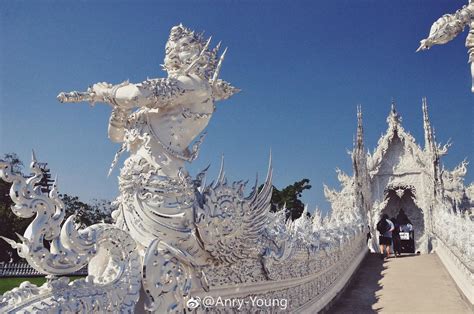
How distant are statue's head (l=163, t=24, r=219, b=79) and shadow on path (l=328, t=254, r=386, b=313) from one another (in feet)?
12.2

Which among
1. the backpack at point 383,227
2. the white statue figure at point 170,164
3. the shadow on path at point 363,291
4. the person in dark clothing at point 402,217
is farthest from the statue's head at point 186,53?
the person in dark clothing at point 402,217

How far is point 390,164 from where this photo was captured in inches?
747

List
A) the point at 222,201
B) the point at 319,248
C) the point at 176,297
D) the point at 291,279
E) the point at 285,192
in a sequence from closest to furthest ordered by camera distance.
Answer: the point at 176,297
the point at 222,201
the point at 291,279
the point at 319,248
the point at 285,192

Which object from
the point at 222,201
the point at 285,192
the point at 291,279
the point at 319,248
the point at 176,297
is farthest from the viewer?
the point at 285,192

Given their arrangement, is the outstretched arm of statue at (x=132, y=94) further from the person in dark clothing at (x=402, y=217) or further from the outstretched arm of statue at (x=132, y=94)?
the person in dark clothing at (x=402, y=217)

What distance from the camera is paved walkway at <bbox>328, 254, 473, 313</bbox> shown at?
219 inches

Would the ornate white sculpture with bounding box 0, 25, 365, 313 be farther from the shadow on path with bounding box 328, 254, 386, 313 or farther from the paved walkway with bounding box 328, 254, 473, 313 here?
the paved walkway with bounding box 328, 254, 473, 313

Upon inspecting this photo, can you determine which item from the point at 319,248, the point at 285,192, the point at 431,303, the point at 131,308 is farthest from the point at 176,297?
the point at 285,192

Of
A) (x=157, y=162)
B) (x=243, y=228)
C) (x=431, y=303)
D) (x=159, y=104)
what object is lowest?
(x=431, y=303)

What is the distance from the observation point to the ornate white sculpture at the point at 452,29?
3.36m

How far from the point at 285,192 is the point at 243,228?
31.7 meters

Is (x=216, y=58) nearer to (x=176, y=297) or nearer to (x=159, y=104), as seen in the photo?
(x=159, y=104)

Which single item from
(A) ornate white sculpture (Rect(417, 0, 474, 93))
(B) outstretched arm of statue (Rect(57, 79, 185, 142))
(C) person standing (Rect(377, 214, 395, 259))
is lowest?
(C) person standing (Rect(377, 214, 395, 259))

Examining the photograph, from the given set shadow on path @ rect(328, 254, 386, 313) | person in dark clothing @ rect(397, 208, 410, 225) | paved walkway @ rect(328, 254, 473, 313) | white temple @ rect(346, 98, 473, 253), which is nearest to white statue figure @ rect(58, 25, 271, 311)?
shadow on path @ rect(328, 254, 386, 313)
